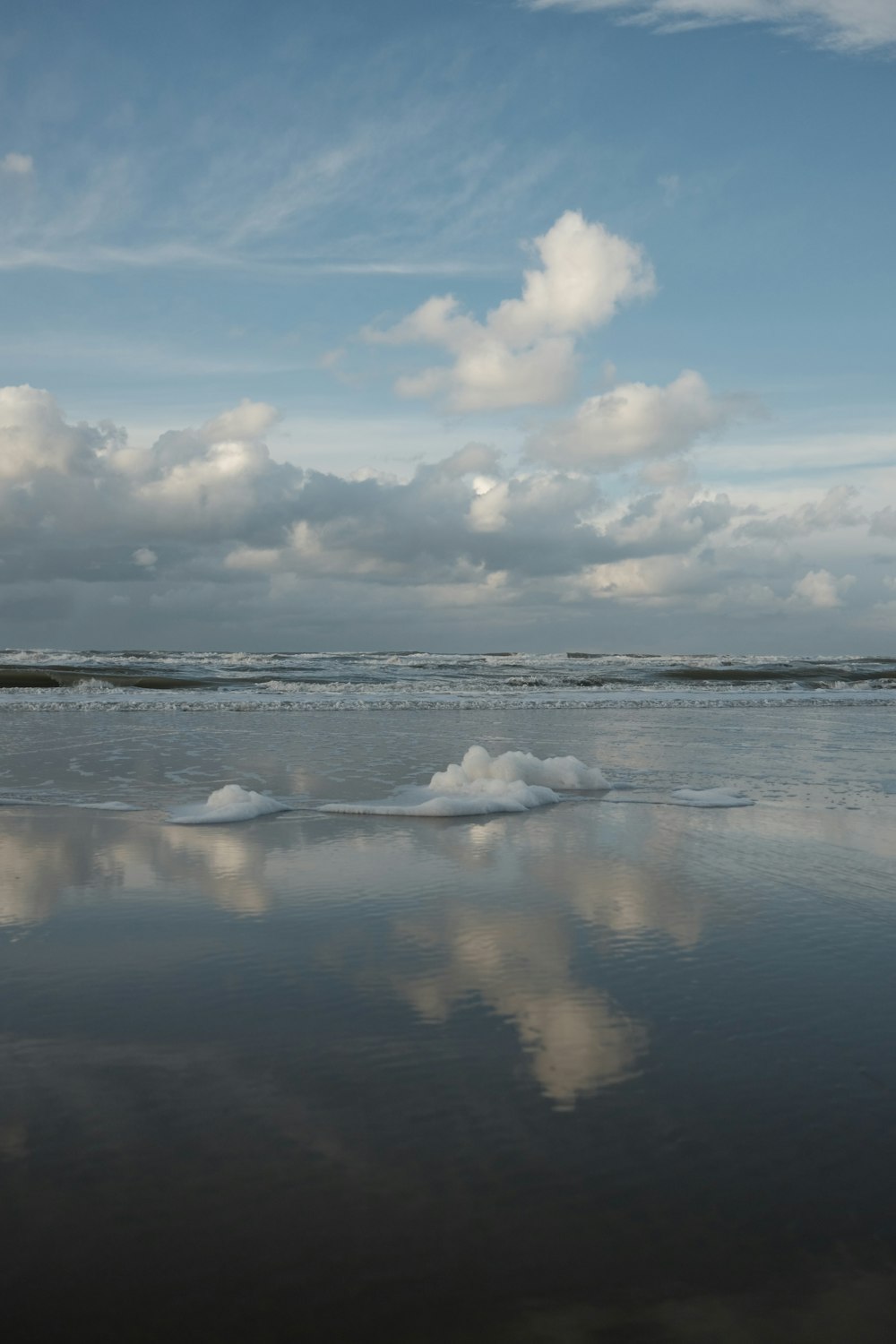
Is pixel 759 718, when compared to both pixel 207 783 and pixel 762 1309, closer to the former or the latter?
pixel 207 783

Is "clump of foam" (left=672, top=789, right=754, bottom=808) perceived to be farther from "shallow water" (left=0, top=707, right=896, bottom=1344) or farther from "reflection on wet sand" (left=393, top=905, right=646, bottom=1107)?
"reflection on wet sand" (left=393, top=905, right=646, bottom=1107)

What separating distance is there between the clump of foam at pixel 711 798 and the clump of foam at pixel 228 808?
12.1ft

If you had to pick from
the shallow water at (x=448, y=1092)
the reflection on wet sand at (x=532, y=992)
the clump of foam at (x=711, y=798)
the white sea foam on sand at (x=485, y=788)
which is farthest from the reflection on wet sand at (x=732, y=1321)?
the clump of foam at (x=711, y=798)

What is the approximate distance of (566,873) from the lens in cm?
604

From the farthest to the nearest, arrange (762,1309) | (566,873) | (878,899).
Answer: (566,873)
(878,899)
(762,1309)

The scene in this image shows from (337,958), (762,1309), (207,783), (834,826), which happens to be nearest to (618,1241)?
(762,1309)

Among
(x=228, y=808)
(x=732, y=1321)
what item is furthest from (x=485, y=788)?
(x=732, y=1321)

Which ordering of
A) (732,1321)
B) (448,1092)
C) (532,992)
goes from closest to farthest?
(732,1321), (448,1092), (532,992)

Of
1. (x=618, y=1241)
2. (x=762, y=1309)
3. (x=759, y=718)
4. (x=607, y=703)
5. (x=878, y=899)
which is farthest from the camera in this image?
(x=607, y=703)

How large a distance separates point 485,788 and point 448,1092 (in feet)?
19.7

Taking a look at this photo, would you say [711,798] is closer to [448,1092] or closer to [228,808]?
[228,808]

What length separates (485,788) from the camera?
9.01 m

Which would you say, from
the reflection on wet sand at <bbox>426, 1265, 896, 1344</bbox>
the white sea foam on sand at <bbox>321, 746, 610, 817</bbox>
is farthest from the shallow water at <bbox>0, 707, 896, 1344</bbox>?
the white sea foam on sand at <bbox>321, 746, 610, 817</bbox>

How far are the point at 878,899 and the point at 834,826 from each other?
2257 millimetres
